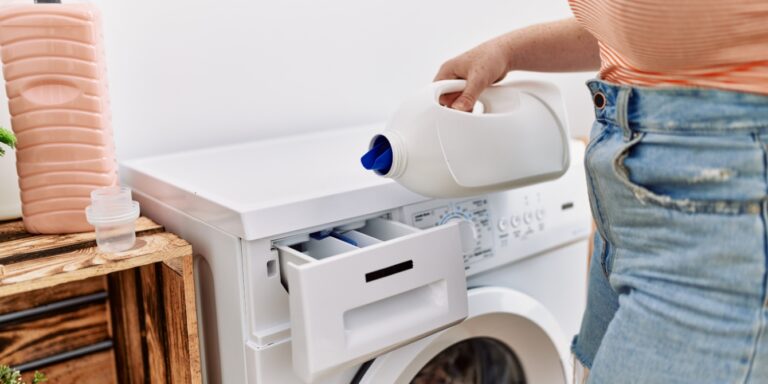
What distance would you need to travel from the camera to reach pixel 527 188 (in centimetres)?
117

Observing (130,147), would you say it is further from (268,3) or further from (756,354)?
(756,354)

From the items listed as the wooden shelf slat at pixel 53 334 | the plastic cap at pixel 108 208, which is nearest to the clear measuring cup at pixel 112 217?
the plastic cap at pixel 108 208

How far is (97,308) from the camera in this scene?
45.9 inches

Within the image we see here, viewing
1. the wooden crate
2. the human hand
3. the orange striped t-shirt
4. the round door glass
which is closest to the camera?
the orange striped t-shirt

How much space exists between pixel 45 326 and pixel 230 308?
15.0 inches

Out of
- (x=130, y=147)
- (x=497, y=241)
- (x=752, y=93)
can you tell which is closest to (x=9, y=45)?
(x=130, y=147)

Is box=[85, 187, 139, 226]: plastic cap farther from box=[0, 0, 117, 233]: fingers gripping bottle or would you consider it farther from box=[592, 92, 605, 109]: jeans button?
box=[592, 92, 605, 109]: jeans button

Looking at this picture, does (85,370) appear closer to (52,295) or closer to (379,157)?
(52,295)

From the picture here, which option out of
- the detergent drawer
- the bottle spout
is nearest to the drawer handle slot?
the detergent drawer

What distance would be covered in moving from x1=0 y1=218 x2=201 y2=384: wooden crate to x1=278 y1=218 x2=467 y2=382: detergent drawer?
0.16 m

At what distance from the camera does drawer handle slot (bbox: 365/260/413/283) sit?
0.88m

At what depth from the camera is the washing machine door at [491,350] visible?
1.04 m

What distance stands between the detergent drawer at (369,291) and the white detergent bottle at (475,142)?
8 cm

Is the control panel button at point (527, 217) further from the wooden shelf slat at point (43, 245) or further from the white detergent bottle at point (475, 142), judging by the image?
the wooden shelf slat at point (43, 245)
